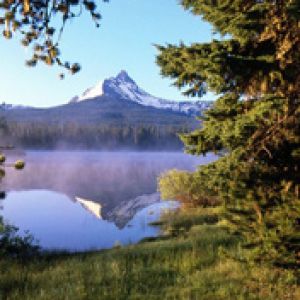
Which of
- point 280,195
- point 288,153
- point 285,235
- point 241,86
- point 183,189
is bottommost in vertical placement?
point 183,189

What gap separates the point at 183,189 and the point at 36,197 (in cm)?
2440

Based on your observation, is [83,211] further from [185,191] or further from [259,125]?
[259,125]

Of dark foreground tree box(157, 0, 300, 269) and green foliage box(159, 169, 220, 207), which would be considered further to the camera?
green foliage box(159, 169, 220, 207)

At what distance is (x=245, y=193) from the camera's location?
341 inches

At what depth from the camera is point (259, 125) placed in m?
8.42

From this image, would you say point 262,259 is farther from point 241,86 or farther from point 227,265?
point 241,86

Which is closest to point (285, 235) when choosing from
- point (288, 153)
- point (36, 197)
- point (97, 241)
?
point (288, 153)

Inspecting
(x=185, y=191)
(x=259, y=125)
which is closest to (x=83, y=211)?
(x=185, y=191)

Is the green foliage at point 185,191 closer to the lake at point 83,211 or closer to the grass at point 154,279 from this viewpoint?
the lake at point 83,211

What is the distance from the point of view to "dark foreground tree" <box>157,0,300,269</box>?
8195mm

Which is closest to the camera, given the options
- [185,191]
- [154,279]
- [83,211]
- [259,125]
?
[259,125]

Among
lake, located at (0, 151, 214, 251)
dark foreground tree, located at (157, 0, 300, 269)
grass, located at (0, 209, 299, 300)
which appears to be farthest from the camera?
lake, located at (0, 151, 214, 251)

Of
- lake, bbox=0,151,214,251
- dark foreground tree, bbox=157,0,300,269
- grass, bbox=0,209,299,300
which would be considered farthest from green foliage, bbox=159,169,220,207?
dark foreground tree, bbox=157,0,300,269

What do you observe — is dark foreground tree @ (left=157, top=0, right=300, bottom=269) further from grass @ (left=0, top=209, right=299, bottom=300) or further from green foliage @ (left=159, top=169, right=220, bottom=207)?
green foliage @ (left=159, top=169, right=220, bottom=207)
